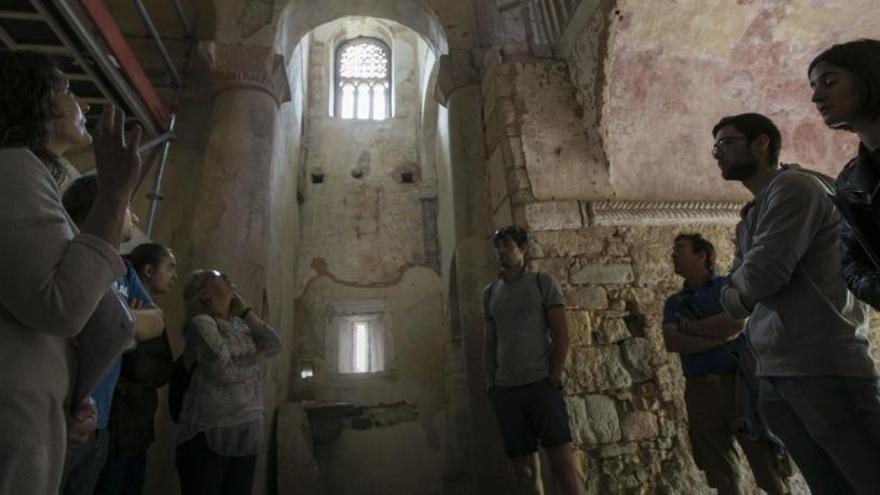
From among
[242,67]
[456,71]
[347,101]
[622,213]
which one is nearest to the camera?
[622,213]

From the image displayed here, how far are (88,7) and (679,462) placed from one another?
4867mm

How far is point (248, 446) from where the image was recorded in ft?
8.00

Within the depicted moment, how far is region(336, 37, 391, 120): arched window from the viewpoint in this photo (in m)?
10.1

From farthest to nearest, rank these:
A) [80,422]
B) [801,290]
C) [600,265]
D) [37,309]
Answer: [600,265] → [801,290] → [80,422] → [37,309]

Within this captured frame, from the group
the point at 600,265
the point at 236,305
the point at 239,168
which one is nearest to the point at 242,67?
the point at 239,168

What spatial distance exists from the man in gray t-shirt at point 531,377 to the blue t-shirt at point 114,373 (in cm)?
179

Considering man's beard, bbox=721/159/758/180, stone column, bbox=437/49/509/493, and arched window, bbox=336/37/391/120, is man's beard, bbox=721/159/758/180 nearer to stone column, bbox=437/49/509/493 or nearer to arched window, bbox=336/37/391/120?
stone column, bbox=437/49/509/493

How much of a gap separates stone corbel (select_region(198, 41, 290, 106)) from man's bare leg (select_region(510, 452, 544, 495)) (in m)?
4.07

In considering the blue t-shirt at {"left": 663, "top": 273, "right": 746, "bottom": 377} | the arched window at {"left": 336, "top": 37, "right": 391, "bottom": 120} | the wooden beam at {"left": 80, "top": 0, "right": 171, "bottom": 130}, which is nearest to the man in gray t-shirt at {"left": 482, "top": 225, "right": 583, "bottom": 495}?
the blue t-shirt at {"left": 663, "top": 273, "right": 746, "bottom": 377}

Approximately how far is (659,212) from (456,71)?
250cm

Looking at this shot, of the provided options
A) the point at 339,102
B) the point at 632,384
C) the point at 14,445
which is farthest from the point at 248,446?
the point at 339,102

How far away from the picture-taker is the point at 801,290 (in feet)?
5.50

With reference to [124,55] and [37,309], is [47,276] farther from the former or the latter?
[124,55]

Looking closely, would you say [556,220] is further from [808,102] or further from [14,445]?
[14,445]
